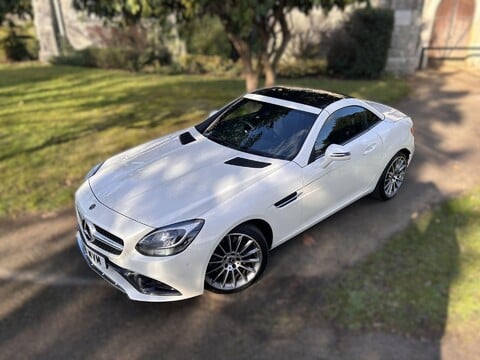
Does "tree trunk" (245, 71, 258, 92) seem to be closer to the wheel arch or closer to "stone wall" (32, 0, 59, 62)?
the wheel arch

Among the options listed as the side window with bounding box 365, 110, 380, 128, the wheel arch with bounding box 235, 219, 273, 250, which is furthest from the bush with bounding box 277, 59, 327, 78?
the wheel arch with bounding box 235, 219, 273, 250

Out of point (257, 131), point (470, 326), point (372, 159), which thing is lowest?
point (470, 326)

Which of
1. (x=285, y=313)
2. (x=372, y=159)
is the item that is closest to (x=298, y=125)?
(x=372, y=159)

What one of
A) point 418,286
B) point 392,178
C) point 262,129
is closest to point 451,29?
point 392,178

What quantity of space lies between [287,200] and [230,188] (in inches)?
24.0

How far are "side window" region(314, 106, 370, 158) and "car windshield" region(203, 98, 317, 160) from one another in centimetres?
18

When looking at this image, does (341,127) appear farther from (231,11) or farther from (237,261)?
(231,11)

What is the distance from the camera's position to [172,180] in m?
4.12

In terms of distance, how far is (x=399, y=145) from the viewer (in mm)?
5453

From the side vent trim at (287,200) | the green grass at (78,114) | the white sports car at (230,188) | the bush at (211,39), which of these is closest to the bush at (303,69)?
the green grass at (78,114)

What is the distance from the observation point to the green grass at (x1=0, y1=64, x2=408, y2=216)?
6.45 metres

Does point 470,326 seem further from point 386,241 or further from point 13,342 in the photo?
point 13,342

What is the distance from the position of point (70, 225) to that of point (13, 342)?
1923 mm

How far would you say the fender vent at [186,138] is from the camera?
497 cm
